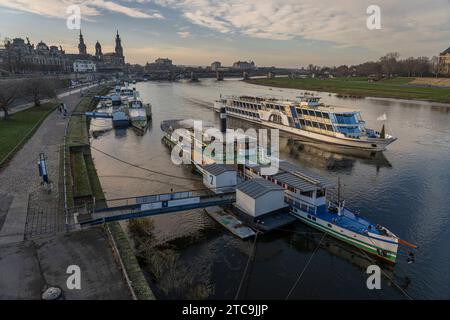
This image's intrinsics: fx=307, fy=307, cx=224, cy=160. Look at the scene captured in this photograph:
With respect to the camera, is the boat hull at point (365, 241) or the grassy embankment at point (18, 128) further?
the grassy embankment at point (18, 128)

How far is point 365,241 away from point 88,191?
81.5 feet

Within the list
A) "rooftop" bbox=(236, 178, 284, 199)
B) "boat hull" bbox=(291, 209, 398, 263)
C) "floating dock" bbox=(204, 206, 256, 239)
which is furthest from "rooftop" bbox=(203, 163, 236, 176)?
"boat hull" bbox=(291, 209, 398, 263)

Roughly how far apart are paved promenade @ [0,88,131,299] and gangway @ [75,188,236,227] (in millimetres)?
1262

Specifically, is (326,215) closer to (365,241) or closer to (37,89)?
(365,241)

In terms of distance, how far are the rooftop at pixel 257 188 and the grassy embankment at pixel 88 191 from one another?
36.7ft

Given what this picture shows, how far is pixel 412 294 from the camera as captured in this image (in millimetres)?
20672

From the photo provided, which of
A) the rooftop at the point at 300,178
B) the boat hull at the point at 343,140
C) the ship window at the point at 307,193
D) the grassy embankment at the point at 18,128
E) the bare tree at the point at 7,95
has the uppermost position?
the bare tree at the point at 7,95

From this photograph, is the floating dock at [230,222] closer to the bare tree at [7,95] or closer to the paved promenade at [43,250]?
the paved promenade at [43,250]

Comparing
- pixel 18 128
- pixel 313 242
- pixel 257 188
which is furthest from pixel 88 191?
pixel 18 128

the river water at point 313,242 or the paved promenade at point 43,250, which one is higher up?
the paved promenade at point 43,250

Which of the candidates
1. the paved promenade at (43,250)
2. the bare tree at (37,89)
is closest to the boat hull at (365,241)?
the paved promenade at (43,250)

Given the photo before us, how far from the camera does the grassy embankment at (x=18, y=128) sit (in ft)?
137

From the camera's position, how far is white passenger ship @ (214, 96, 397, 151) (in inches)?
2217

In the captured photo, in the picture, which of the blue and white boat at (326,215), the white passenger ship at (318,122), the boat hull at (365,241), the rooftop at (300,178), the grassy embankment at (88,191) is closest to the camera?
the grassy embankment at (88,191)
